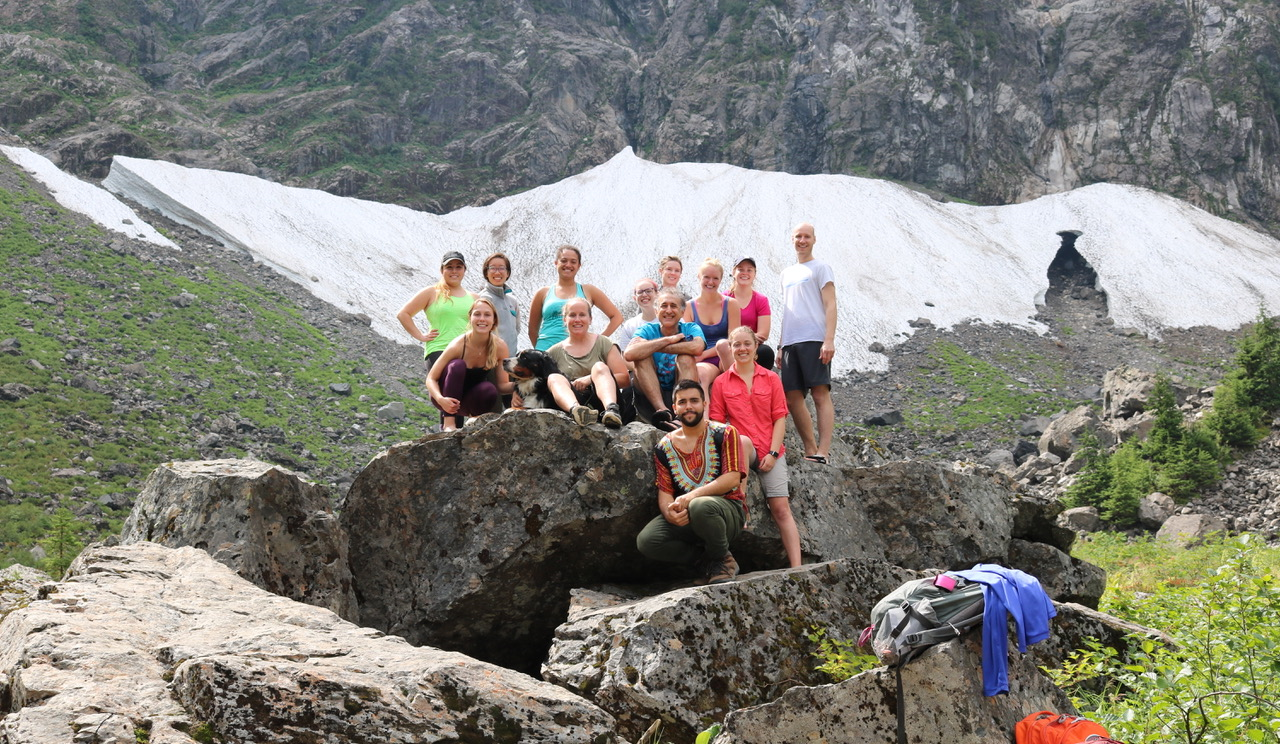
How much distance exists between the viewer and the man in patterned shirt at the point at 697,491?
6746mm

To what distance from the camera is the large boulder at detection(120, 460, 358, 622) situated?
7059 mm

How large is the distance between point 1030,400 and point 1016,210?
29.3 metres

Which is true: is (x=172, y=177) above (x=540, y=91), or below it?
below

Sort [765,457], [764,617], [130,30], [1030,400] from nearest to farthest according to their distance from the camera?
[764,617]
[765,457]
[1030,400]
[130,30]

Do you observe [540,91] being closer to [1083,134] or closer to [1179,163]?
[1083,134]

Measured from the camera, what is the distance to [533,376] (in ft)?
27.5

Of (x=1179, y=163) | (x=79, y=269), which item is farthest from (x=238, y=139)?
(x=1179, y=163)

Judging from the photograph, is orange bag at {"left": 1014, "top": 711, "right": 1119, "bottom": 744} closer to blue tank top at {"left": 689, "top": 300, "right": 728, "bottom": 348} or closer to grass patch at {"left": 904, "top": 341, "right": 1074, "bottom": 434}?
blue tank top at {"left": 689, "top": 300, "right": 728, "bottom": 348}

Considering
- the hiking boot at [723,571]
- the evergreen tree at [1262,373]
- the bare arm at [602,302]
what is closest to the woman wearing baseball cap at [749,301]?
the bare arm at [602,302]

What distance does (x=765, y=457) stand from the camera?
764 cm

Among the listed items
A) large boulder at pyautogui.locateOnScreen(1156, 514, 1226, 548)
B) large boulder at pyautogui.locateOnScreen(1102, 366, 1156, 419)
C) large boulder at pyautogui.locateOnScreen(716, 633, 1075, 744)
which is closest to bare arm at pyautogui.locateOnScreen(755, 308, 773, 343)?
large boulder at pyautogui.locateOnScreen(716, 633, 1075, 744)

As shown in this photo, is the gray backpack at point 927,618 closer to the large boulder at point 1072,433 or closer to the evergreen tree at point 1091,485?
the evergreen tree at point 1091,485

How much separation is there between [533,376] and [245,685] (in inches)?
180

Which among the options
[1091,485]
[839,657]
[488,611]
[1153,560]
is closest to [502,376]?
[488,611]
